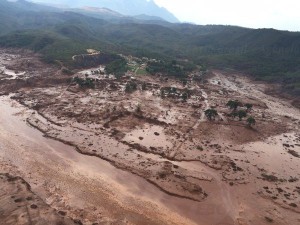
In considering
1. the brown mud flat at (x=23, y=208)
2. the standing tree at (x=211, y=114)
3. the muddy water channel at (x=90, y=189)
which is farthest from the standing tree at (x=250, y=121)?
the brown mud flat at (x=23, y=208)

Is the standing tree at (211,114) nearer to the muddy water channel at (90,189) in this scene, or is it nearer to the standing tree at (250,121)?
the standing tree at (250,121)

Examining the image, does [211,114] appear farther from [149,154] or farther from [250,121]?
[149,154]

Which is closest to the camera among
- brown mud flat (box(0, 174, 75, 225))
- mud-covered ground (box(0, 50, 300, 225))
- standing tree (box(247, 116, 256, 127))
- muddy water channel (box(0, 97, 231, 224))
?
brown mud flat (box(0, 174, 75, 225))

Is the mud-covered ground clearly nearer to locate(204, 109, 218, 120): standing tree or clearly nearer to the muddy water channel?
the muddy water channel

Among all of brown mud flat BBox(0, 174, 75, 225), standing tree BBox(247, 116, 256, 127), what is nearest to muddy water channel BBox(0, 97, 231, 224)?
brown mud flat BBox(0, 174, 75, 225)

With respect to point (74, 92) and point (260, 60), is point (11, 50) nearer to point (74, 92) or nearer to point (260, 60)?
point (74, 92)

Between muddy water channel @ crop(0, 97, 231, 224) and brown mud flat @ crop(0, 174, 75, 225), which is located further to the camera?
muddy water channel @ crop(0, 97, 231, 224)

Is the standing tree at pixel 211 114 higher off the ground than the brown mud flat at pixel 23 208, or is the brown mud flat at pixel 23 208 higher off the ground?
the brown mud flat at pixel 23 208

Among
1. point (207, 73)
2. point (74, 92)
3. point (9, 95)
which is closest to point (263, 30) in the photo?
point (207, 73)
